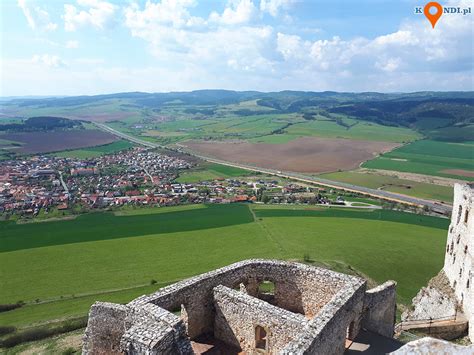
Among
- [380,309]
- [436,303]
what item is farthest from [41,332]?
[436,303]

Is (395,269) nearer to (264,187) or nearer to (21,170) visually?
(264,187)

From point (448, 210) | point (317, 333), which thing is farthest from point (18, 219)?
point (448, 210)

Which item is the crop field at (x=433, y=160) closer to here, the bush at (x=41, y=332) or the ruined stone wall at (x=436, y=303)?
the ruined stone wall at (x=436, y=303)

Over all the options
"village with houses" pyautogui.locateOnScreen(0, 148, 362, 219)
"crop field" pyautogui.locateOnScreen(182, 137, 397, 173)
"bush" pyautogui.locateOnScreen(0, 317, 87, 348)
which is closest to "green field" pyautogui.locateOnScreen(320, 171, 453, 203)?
"crop field" pyautogui.locateOnScreen(182, 137, 397, 173)

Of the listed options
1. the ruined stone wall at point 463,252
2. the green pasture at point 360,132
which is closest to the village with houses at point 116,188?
the ruined stone wall at point 463,252

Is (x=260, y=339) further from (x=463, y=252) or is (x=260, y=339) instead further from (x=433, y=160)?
(x=433, y=160)

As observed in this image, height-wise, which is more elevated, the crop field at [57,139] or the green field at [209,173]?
the crop field at [57,139]

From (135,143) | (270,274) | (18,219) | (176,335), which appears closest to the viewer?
(176,335)

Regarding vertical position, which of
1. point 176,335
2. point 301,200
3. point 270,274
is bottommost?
point 301,200
